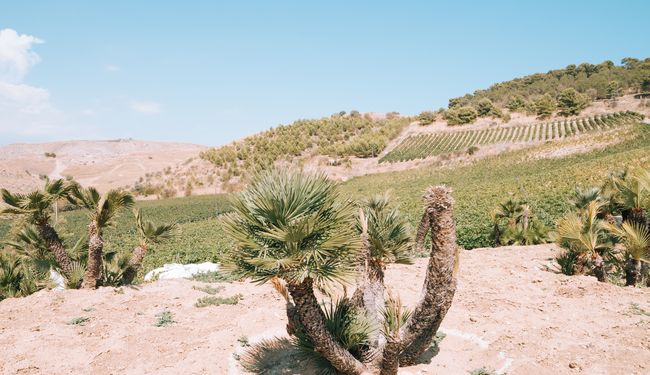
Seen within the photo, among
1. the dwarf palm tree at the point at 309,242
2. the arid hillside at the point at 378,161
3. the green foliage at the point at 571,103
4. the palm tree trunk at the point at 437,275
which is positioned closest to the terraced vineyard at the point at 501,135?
the arid hillside at the point at 378,161

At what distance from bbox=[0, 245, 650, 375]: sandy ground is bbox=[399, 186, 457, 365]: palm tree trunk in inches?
35.2

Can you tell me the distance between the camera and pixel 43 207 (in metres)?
8.45

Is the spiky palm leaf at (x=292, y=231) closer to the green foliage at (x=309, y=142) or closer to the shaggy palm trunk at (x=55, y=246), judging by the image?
the shaggy palm trunk at (x=55, y=246)

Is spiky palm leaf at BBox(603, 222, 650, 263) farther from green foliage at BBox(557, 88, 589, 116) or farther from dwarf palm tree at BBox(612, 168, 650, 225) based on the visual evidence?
green foliage at BBox(557, 88, 589, 116)

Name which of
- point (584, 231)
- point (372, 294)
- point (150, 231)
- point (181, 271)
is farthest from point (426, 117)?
point (372, 294)

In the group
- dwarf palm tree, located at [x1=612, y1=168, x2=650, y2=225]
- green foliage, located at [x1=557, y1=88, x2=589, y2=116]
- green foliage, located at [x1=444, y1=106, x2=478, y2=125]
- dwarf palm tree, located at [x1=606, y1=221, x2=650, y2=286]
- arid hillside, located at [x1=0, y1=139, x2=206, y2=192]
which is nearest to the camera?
dwarf palm tree, located at [x1=606, y1=221, x2=650, y2=286]

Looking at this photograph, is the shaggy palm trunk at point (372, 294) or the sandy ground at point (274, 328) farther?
the sandy ground at point (274, 328)

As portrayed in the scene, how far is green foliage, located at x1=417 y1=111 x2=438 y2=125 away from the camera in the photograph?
88.3m

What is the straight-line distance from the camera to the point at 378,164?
69000 mm

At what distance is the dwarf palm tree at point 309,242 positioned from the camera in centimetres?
397

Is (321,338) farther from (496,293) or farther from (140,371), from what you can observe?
(496,293)

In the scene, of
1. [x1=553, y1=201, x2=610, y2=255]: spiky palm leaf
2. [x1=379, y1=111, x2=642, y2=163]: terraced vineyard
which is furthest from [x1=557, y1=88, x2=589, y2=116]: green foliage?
[x1=553, y1=201, x2=610, y2=255]: spiky palm leaf

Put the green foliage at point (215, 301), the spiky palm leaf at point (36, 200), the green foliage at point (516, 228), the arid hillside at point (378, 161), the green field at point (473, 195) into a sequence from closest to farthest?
the spiky palm leaf at point (36, 200), the green foliage at point (215, 301), the green foliage at point (516, 228), the green field at point (473, 195), the arid hillside at point (378, 161)

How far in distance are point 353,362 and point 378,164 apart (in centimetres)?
6495
